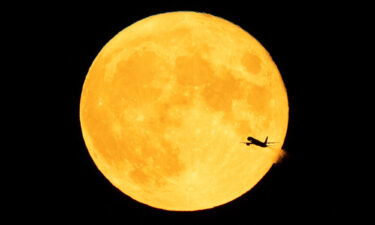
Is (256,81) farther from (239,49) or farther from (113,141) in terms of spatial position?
(113,141)

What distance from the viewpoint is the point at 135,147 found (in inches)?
245

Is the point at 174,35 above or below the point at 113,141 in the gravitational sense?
above

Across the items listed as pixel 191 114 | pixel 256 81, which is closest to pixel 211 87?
pixel 191 114

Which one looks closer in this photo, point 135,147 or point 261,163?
point 135,147

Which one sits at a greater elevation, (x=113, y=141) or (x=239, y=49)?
(x=239, y=49)

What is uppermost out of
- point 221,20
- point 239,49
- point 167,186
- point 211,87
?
point 221,20

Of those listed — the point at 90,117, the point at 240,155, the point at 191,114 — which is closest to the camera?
the point at 191,114

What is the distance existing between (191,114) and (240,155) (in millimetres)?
1180

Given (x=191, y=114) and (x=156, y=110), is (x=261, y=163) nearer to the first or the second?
(x=191, y=114)

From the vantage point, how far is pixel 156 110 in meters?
5.93

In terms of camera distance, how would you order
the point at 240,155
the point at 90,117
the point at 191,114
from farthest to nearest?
the point at 90,117, the point at 240,155, the point at 191,114

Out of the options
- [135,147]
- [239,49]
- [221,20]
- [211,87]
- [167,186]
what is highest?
[221,20]

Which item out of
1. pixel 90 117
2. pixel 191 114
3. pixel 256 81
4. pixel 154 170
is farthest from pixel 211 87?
pixel 90 117

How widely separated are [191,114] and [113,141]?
153cm
